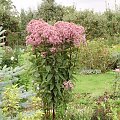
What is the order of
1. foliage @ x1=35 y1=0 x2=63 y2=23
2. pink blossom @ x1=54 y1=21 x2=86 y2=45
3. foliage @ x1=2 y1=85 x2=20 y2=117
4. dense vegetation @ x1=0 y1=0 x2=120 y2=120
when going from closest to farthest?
foliage @ x1=2 y1=85 x2=20 y2=117
dense vegetation @ x1=0 y1=0 x2=120 y2=120
pink blossom @ x1=54 y1=21 x2=86 y2=45
foliage @ x1=35 y1=0 x2=63 y2=23

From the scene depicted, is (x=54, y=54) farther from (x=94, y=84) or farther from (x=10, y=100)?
(x=94, y=84)

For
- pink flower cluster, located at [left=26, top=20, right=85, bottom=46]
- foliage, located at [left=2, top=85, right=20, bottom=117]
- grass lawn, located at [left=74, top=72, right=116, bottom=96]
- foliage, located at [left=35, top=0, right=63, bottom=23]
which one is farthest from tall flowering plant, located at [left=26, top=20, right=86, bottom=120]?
foliage, located at [left=35, top=0, right=63, bottom=23]

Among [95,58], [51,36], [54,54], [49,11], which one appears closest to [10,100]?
[51,36]

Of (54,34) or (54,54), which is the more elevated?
(54,34)

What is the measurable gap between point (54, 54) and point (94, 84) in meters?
6.47

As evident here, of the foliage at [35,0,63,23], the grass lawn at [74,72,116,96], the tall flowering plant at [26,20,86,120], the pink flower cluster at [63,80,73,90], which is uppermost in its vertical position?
the foliage at [35,0,63,23]

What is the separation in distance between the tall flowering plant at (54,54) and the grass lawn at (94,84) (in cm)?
408

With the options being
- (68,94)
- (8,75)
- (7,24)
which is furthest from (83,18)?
(8,75)

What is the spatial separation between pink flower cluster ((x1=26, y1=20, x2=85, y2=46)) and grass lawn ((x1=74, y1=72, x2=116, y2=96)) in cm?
440

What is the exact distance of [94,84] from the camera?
44.4 feet

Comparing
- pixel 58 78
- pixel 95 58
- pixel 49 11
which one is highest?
pixel 49 11

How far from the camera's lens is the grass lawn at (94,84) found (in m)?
12.2

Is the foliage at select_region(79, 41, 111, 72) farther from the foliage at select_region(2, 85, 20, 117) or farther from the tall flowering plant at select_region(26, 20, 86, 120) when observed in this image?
the foliage at select_region(2, 85, 20, 117)

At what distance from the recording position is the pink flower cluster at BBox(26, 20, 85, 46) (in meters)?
7.08
